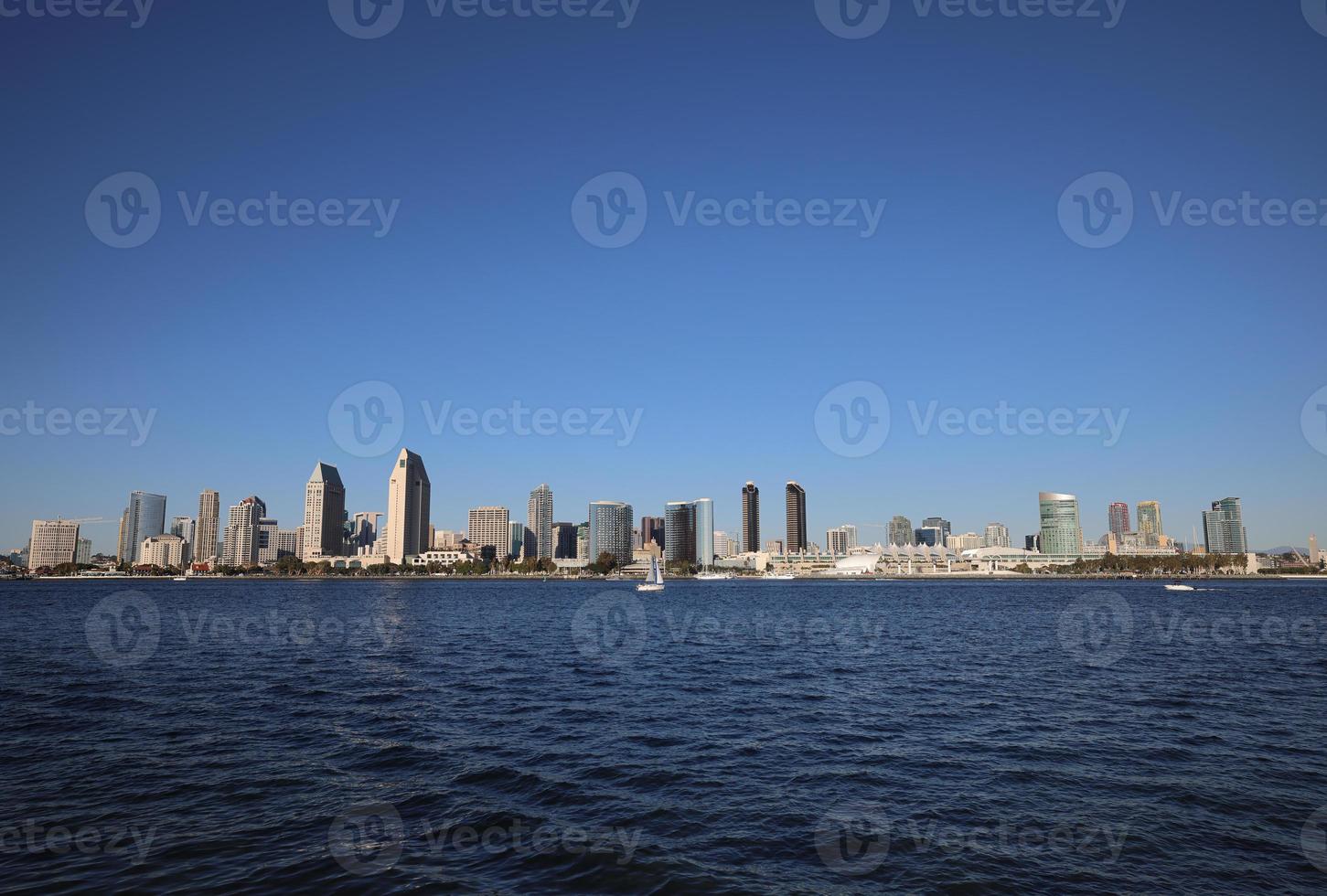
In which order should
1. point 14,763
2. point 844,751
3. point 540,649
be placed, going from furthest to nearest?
1. point 540,649
2. point 844,751
3. point 14,763

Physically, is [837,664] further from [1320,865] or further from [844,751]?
[1320,865]

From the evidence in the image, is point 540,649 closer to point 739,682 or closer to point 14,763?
point 739,682

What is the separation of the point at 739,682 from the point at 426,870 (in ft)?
89.7

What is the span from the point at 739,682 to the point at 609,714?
1117cm

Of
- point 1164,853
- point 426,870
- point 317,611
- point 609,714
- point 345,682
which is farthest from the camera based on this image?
point 317,611

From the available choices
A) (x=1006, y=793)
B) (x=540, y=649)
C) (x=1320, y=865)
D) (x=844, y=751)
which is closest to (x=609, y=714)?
(x=844, y=751)

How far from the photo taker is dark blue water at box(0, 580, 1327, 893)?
15.8 metres

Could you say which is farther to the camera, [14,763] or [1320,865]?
[14,763]

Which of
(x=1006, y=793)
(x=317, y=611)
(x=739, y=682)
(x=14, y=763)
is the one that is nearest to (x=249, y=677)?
(x=14, y=763)

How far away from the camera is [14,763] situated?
23625 mm

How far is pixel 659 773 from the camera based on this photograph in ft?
74.4

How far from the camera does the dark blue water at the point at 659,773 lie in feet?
51.9

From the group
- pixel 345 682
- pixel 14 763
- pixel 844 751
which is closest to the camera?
pixel 14 763

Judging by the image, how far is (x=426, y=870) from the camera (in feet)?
50.9
